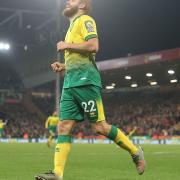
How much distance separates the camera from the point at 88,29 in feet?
19.0

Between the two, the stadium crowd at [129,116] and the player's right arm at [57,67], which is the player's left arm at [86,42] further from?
the stadium crowd at [129,116]

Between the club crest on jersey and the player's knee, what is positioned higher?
the club crest on jersey

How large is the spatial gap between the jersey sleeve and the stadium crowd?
104 feet

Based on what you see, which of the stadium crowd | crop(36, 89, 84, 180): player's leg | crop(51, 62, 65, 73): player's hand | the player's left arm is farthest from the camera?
the stadium crowd

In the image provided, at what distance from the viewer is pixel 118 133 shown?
6070 millimetres

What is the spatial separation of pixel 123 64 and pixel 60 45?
31.4 metres

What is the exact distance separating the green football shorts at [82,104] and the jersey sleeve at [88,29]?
0.58 meters

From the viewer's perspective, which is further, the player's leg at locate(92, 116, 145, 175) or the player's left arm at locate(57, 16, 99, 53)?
the player's leg at locate(92, 116, 145, 175)

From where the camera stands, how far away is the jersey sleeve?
5763 millimetres

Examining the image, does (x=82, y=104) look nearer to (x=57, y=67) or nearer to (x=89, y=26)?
(x=57, y=67)

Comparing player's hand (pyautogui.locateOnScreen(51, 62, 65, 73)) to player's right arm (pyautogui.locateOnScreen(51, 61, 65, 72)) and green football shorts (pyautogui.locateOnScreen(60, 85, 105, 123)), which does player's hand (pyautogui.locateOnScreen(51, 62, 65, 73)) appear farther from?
green football shorts (pyautogui.locateOnScreen(60, 85, 105, 123))

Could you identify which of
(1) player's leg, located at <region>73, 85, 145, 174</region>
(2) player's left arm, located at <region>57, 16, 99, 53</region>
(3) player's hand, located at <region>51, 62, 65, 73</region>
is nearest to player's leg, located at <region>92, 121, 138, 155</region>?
(1) player's leg, located at <region>73, 85, 145, 174</region>

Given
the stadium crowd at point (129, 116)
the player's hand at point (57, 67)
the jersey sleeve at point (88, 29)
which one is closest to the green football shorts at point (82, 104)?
the player's hand at point (57, 67)

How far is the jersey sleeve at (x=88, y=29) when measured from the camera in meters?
5.76
